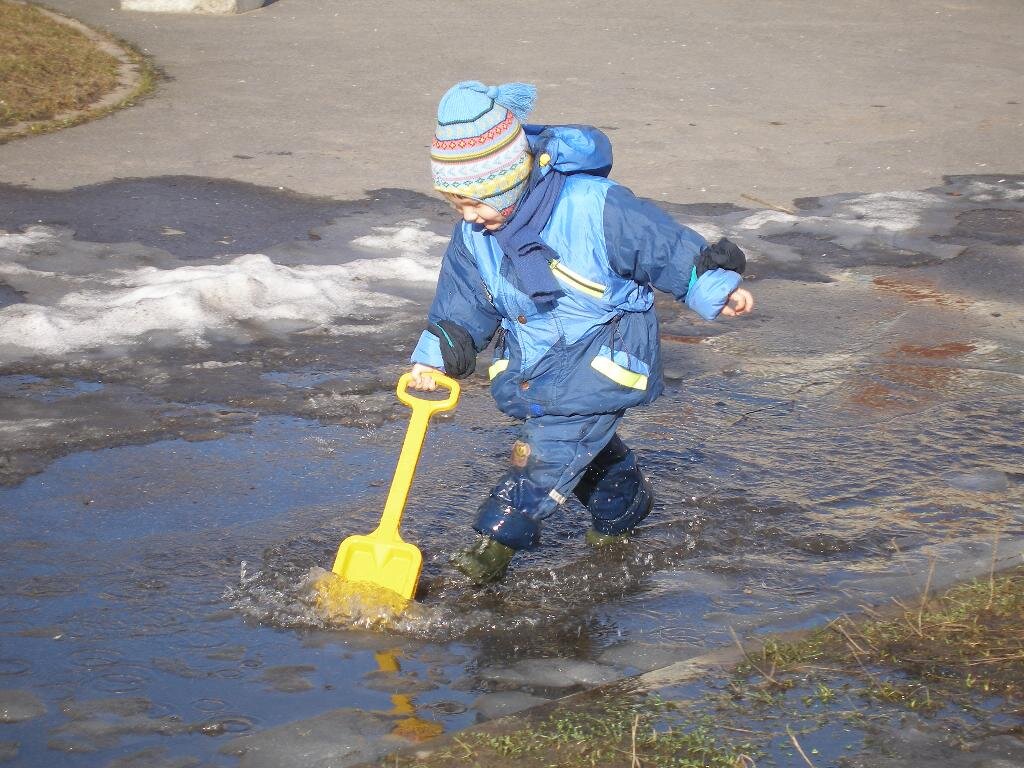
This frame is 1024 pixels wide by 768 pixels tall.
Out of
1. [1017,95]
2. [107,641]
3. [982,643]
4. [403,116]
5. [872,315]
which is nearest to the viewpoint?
[982,643]

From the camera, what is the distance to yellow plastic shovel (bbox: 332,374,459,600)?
3502mm

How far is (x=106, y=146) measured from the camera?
790cm

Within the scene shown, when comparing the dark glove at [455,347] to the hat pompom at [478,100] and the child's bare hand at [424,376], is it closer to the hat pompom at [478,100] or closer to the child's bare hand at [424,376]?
the child's bare hand at [424,376]

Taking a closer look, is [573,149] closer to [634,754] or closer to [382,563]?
[382,563]

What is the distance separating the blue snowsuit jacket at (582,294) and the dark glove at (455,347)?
3 centimetres

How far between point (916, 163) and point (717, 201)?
5.85ft

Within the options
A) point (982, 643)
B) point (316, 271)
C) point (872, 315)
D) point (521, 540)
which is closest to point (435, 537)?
point (521, 540)

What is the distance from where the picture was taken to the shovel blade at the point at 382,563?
11.5ft

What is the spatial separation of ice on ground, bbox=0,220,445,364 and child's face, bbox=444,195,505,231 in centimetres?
225

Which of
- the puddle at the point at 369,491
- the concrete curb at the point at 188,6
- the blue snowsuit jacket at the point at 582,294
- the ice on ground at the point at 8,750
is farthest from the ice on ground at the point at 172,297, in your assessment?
the concrete curb at the point at 188,6

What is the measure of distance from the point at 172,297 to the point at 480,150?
2.73m

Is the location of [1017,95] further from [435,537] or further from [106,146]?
[435,537]

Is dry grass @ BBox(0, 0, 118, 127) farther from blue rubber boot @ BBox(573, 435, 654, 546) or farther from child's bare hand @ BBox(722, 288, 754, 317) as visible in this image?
child's bare hand @ BBox(722, 288, 754, 317)

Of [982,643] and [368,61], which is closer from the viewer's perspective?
[982,643]
